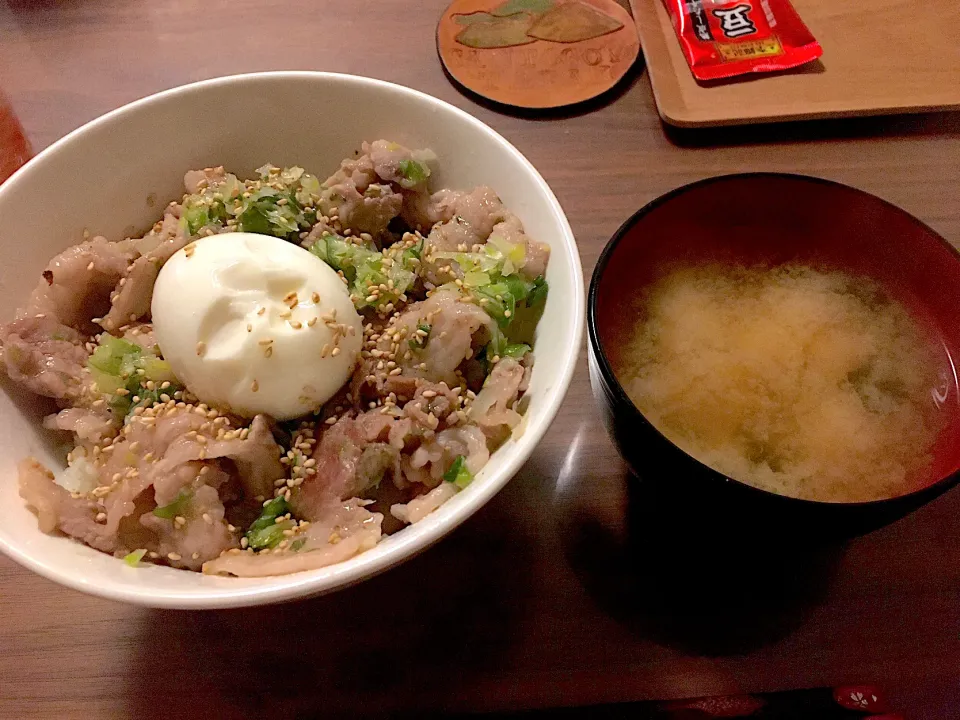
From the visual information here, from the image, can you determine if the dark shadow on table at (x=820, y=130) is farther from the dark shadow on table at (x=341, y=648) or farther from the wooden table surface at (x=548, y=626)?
the dark shadow on table at (x=341, y=648)

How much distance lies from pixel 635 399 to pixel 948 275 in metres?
0.59

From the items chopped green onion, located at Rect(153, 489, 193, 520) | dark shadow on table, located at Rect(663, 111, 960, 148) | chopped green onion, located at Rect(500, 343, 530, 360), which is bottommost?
dark shadow on table, located at Rect(663, 111, 960, 148)

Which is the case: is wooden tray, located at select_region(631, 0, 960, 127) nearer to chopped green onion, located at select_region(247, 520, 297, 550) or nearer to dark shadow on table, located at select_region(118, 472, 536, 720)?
dark shadow on table, located at select_region(118, 472, 536, 720)

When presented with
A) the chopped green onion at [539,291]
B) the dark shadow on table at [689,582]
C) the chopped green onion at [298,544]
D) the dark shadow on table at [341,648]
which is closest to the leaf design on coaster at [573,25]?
the chopped green onion at [539,291]

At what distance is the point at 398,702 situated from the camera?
1188 millimetres

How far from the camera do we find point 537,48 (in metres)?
2.26

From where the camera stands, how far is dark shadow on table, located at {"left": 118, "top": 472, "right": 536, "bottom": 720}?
1190 millimetres

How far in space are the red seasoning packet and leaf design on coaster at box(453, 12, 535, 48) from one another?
498 millimetres

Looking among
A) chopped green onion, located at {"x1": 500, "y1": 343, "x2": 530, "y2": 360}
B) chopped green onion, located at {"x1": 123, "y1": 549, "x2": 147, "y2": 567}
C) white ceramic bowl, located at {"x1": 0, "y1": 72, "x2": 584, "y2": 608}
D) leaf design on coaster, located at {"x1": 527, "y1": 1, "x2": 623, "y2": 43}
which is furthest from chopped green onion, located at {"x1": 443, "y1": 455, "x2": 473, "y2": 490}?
leaf design on coaster, located at {"x1": 527, "y1": 1, "x2": 623, "y2": 43}

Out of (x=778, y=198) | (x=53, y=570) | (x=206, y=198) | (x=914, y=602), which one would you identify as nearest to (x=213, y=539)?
(x=53, y=570)

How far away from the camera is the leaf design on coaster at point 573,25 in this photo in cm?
229

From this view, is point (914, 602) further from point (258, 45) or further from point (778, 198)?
point (258, 45)

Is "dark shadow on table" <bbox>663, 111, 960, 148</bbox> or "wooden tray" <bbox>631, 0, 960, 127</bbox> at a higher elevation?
"wooden tray" <bbox>631, 0, 960, 127</bbox>

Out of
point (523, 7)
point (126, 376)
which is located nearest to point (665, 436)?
point (126, 376)
